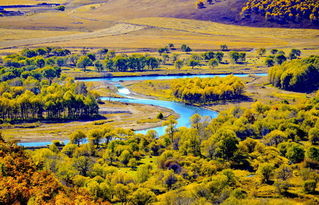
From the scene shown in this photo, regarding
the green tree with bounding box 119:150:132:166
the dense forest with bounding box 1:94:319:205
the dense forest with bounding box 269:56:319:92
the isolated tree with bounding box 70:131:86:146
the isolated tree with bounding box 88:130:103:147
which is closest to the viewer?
the dense forest with bounding box 1:94:319:205

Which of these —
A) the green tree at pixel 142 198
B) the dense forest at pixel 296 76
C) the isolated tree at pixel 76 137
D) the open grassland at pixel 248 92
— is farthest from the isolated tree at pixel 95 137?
the dense forest at pixel 296 76

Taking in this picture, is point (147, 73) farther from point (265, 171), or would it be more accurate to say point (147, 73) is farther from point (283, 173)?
point (283, 173)

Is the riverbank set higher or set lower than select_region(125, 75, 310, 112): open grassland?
higher

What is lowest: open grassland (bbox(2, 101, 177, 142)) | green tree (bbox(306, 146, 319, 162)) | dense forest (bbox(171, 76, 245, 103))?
open grassland (bbox(2, 101, 177, 142))

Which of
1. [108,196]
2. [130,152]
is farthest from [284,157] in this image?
[108,196]

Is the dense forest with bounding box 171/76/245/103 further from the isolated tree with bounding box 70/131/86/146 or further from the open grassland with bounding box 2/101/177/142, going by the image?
the isolated tree with bounding box 70/131/86/146

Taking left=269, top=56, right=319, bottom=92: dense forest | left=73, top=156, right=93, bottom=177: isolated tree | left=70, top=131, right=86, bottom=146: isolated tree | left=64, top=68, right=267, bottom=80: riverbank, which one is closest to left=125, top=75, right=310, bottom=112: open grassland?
left=269, top=56, right=319, bottom=92: dense forest

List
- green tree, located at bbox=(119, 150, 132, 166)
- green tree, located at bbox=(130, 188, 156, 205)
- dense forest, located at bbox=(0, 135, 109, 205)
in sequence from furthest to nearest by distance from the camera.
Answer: green tree, located at bbox=(119, 150, 132, 166) → green tree, located at bbox=(130, 188, 156, 205) → dense forest, located at bbox=(0, 135, 109, 205)

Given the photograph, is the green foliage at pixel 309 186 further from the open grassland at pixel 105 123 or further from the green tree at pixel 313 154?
the open grassland at pixel 105 123
